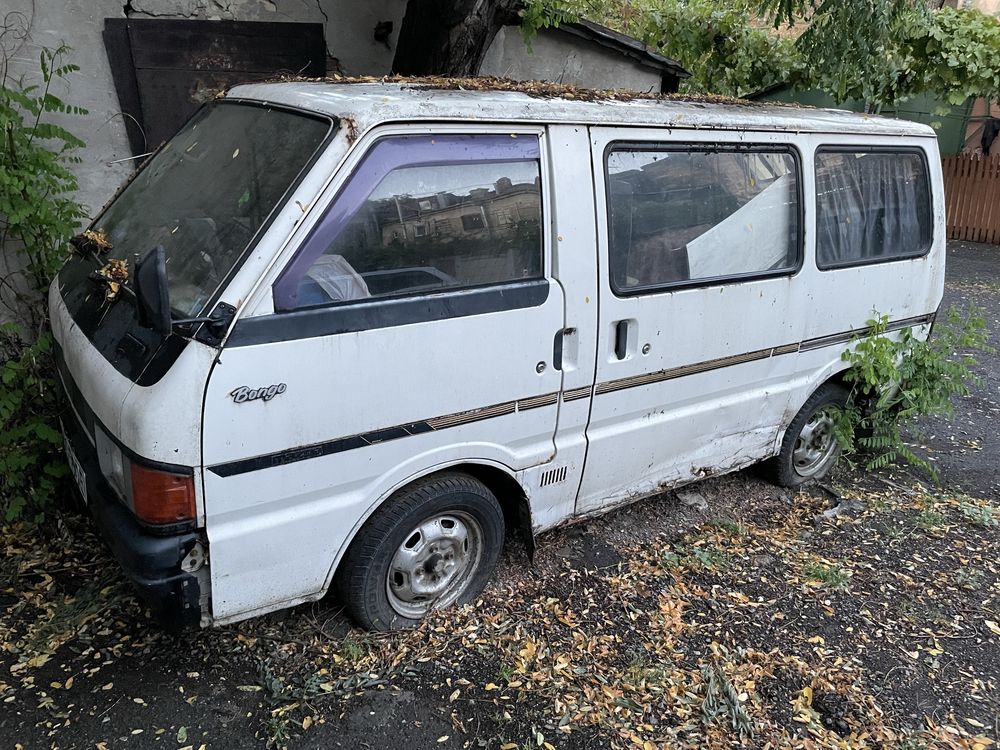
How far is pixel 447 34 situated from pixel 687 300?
2.68m

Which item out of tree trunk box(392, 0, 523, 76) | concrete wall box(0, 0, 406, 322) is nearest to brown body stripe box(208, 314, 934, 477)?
tree trunk box(392, 0, 523, 76)

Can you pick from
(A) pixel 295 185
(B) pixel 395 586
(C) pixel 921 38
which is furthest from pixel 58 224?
(C) pixel 921 38

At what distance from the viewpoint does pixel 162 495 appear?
2.35 meters

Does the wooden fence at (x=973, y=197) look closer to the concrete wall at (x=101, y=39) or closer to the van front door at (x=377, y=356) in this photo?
the concrete wall at (x=101, y=39)

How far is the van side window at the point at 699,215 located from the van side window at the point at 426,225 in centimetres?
44

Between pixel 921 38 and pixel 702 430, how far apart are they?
17.5 ft

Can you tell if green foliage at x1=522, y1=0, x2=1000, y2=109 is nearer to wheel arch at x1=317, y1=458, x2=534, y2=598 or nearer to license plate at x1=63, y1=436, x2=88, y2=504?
wheel arch at x1=317, y1=458, x2=534, y2=598

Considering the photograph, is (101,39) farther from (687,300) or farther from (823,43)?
(823,43)

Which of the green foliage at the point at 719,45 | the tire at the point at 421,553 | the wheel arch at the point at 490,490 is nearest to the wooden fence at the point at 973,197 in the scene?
the green foliage at the point at 719,45

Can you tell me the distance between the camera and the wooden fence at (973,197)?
1366 centimetres

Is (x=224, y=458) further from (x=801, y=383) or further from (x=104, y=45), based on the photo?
(x=104, y=45)

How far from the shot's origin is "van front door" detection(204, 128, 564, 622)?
2.43 m

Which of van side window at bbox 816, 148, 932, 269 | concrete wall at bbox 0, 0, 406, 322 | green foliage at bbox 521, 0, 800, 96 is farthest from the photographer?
green foliage at bbox 521, 0, 800, 96

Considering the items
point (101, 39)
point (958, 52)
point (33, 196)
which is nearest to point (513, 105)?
point (33, 196)
